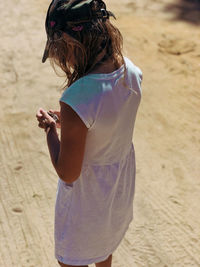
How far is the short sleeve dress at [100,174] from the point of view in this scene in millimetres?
1505

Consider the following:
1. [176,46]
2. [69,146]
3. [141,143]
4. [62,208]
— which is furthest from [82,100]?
[176,46]

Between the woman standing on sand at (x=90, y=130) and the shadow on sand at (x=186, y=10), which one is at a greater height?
the woman standing on sand at (x=90, y=130)

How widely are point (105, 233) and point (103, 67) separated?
28.3 inches

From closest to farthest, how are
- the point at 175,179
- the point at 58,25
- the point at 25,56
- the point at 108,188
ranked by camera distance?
the point at 58,25 < the point at 108,188 < the point at 175,179 < the point at 25,56

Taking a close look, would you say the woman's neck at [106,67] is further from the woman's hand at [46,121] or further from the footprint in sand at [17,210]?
the footprint in sand at [17,210]

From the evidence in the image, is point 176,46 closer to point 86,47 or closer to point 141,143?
point 141,143

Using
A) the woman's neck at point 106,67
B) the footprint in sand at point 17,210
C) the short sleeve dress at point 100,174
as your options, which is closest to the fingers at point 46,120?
the short sleeve dress at point 100,174

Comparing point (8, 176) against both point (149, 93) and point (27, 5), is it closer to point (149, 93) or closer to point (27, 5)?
point (149, 93)

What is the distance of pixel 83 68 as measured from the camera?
1.54 meters

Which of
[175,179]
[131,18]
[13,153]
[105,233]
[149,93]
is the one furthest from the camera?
[131,18]

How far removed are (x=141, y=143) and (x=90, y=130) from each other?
217 centimetres

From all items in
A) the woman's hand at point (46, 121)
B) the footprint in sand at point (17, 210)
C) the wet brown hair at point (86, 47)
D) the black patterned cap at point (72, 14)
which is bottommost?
the footprint in sand at point (17, 210)

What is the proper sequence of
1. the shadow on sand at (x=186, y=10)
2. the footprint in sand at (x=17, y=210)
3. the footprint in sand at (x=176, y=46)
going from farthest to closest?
the shadow on sand at (x=186, y=10) < the footprint in sand at (x=176, y=46) < the footprint in sand at (x=17, y=210)

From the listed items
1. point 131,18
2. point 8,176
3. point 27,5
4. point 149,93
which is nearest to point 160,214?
point 8,176
